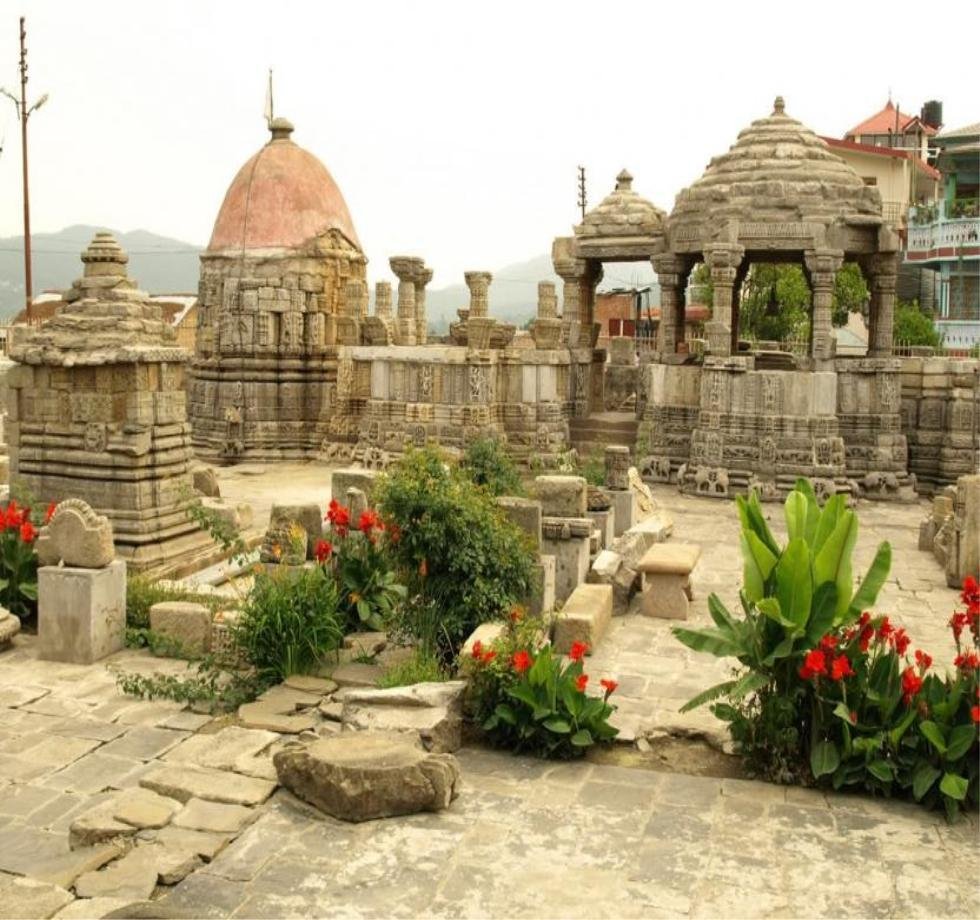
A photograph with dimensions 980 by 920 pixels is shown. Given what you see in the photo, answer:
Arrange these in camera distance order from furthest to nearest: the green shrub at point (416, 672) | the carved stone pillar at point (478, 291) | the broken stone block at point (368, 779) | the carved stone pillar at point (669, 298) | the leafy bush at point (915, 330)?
the leafy bush at point (915, 330) → the carved stone pillar at point (478, 291) → the carved stone pillar at point (669, 298) → the green shrub at point (416, 672) → the broken stone block at point (368, 779)

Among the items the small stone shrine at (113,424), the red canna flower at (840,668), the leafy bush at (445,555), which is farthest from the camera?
the small stone shrine at (113,424)

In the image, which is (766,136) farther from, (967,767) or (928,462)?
(967,767)

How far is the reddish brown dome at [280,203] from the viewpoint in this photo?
21.0 meters

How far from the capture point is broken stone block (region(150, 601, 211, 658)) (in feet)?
28.7

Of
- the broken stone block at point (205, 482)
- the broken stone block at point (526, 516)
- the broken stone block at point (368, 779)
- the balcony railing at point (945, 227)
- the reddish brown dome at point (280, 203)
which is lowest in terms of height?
the broken stone block at point (368, 779)

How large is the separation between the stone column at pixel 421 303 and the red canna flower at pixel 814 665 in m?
16.7

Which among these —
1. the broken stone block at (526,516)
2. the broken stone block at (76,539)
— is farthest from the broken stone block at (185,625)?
the broken stone block at (526,516)

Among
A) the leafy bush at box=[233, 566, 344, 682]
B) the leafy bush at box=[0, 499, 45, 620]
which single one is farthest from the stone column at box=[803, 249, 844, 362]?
the leafy bush at box=[0, 499, 45, 620]

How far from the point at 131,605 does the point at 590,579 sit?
3.87 meters

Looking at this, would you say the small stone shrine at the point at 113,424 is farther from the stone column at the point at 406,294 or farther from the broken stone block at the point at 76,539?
the stone column at the point at 406,294

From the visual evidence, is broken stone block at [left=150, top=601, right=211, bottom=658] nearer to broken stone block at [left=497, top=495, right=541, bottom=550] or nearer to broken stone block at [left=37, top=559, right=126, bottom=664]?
broken stone block at [left=37, top=559, right=126, bottom=664]

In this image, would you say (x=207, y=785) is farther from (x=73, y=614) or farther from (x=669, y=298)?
(x=669, y=298)

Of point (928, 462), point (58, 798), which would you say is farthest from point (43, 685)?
point (928, 462)

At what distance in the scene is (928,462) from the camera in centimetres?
1859
